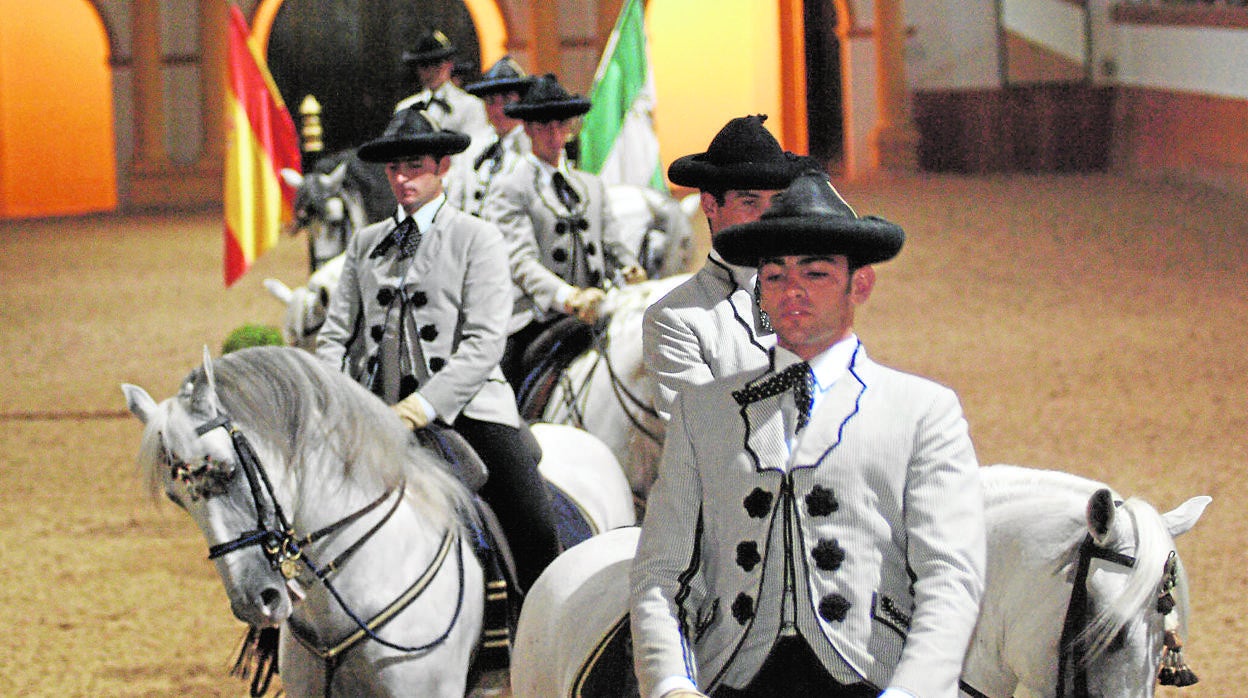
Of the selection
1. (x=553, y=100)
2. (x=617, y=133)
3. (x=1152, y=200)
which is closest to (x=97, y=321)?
(x=617, y=133)

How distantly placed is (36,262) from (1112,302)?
11209 mm

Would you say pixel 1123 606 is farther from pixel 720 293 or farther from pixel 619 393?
pixel 619 393

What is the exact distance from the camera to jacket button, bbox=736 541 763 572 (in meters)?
2.48

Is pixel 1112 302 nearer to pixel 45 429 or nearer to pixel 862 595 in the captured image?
pixel 45 429

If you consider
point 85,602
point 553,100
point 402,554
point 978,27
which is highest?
point 978,27

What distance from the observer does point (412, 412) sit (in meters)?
3.95

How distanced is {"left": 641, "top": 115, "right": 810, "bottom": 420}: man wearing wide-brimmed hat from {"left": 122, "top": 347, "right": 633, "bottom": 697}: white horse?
0.65 metres

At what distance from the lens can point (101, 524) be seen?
7.77 m

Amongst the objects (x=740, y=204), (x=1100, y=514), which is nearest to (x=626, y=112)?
(x=740, y=204)

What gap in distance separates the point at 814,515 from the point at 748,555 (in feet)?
0.41

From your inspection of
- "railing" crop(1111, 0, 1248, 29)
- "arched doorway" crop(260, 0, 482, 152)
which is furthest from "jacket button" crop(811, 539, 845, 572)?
"arched doorway" crop(260, 0, 482, 152)

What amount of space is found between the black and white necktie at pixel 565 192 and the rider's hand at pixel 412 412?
260 centimetres

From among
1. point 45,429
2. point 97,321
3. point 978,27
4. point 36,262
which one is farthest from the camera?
point 978,27

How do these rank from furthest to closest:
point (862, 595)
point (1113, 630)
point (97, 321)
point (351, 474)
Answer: point (97, 321)
point (351, 474)
point (1113, 630)
point (862, 595)
